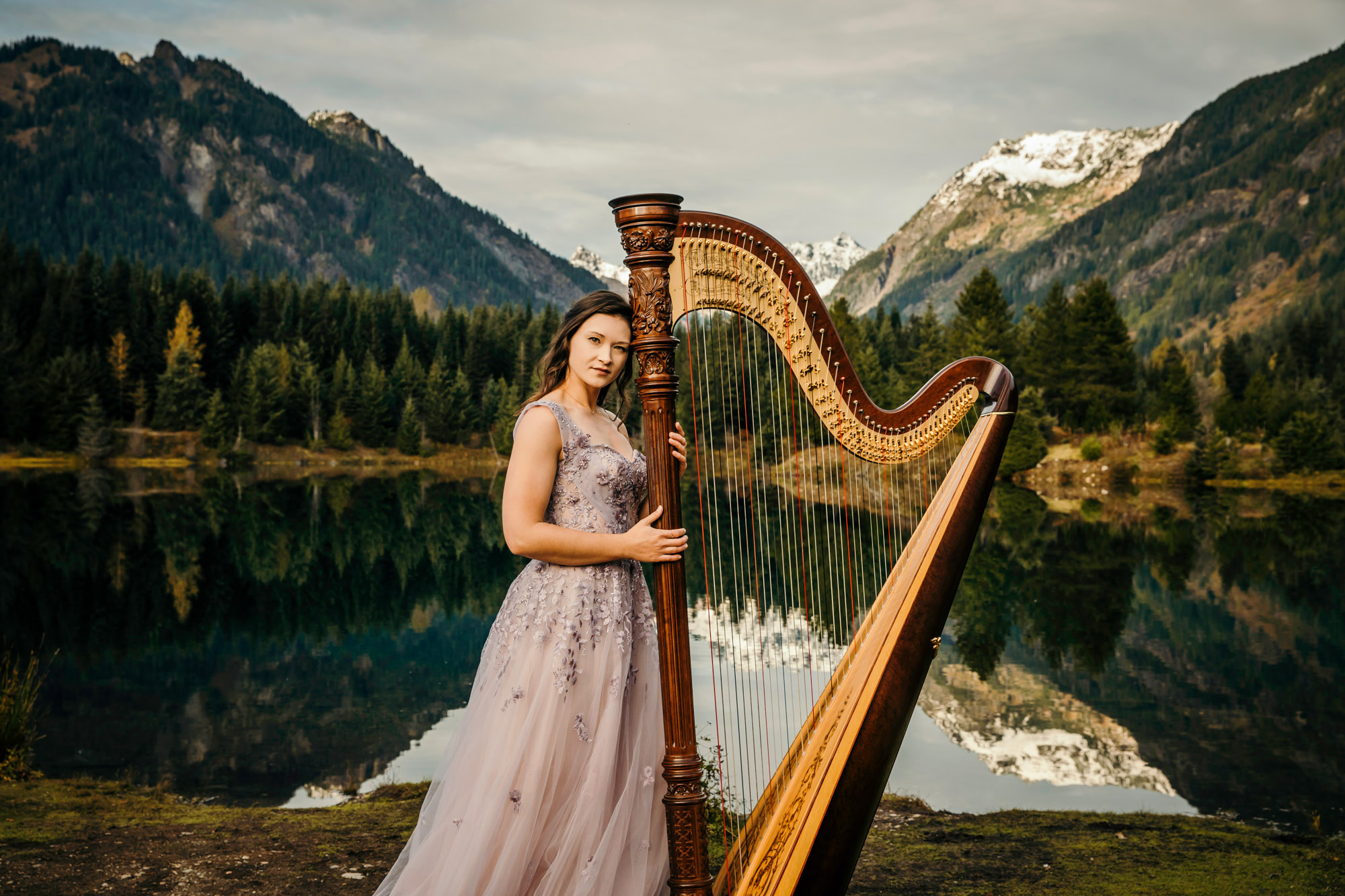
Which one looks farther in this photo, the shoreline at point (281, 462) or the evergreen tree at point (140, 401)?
the evergreen tree at point (140, 401)

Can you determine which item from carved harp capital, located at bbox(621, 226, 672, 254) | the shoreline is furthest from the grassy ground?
the shoreline

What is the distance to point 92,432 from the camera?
45969mm

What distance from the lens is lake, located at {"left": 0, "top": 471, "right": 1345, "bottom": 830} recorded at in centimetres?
734

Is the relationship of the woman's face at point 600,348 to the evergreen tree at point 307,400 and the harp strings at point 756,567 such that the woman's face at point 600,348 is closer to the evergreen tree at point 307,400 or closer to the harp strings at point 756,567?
the harp strings at point 756,567

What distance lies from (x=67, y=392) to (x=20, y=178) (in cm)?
12749

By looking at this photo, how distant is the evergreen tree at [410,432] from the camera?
5491cm

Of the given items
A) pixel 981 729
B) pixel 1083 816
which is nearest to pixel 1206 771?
pixel 981 729

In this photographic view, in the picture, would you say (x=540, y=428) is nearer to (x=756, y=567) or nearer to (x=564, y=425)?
(x=564, y=425)

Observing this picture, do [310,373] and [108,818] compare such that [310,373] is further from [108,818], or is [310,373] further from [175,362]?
[108,818]

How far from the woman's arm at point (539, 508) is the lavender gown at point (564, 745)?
46 millimetres

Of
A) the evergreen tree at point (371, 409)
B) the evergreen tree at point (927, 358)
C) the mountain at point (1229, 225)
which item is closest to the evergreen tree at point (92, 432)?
the evergreen tree at point (371, 409)

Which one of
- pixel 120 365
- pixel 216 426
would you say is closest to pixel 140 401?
pixel 120 365

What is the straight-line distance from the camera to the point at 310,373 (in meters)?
53.8

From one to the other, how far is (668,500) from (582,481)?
44 cm
